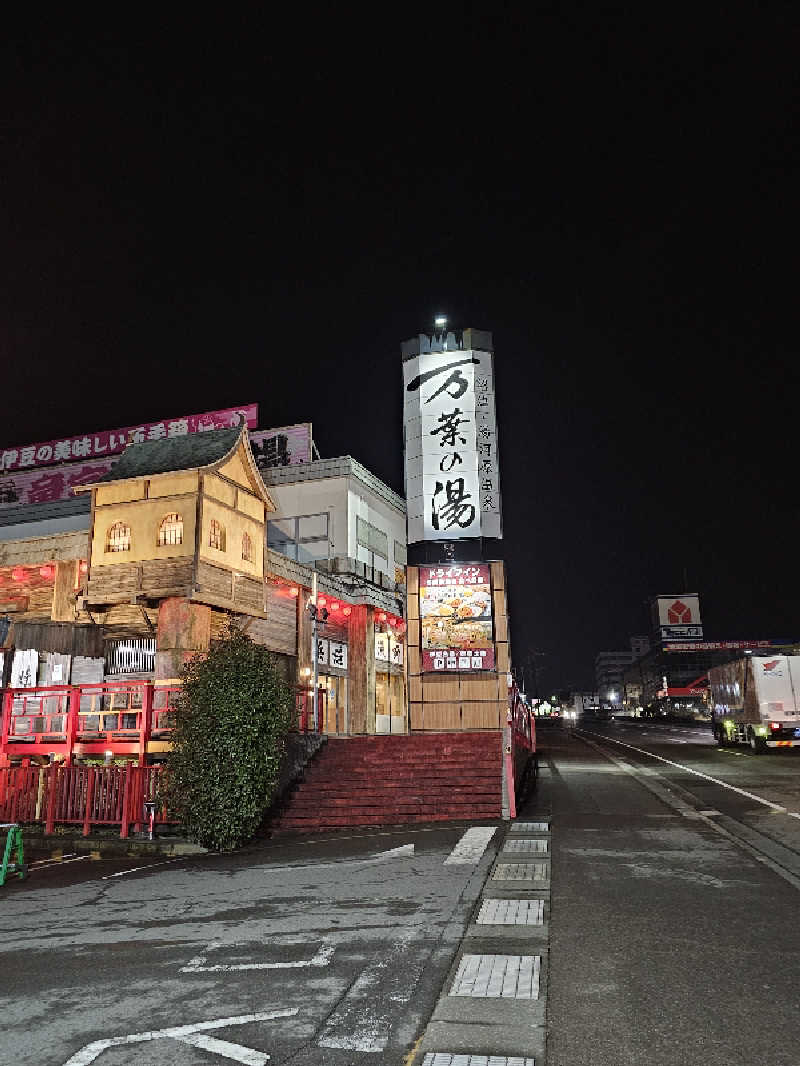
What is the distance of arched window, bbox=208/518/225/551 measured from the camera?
19127 millimetres

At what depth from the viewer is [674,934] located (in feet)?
20.0

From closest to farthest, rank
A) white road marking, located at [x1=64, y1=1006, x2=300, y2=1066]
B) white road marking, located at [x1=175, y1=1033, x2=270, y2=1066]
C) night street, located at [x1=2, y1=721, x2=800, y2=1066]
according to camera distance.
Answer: white road marking, located at [x1=175, y1=1033, x2=270, y2=1066] → white road marking, located at [x1=64, y1=1006, x2=300, y2=1066] → night street, located at [x1=2, y1=721, x2=800, y2=1066]

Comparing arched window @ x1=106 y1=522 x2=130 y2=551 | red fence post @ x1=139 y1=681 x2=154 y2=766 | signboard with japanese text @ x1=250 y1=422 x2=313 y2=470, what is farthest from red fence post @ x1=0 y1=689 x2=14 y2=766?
signboard with japanese text @ x1=250 y1=422 x2=313 y2=470

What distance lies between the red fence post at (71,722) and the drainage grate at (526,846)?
29.0 feet

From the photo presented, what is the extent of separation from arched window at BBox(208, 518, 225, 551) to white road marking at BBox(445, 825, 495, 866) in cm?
1020

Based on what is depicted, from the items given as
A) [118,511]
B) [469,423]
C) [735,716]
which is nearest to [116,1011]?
[118,511]

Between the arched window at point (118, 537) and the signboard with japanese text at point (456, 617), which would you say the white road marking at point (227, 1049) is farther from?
the arched window at point (118, 537)

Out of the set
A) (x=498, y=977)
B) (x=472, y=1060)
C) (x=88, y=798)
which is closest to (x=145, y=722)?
(x=88, y=798)

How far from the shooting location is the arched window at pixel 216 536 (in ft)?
62.8

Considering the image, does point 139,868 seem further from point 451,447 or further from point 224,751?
point 451,447

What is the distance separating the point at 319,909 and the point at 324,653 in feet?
59.3

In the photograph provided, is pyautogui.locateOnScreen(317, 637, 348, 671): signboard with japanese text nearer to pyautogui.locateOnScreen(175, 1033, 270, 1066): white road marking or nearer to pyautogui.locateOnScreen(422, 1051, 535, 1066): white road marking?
pyautogui.locateOnScreen(175, 1033, 270, 1066): white road marking

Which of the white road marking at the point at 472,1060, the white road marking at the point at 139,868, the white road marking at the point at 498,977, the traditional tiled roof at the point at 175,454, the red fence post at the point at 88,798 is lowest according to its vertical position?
the white road marking at the point at 139,868

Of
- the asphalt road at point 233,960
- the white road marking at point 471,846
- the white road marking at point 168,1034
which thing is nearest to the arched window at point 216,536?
the asphalt road at point 233,960
